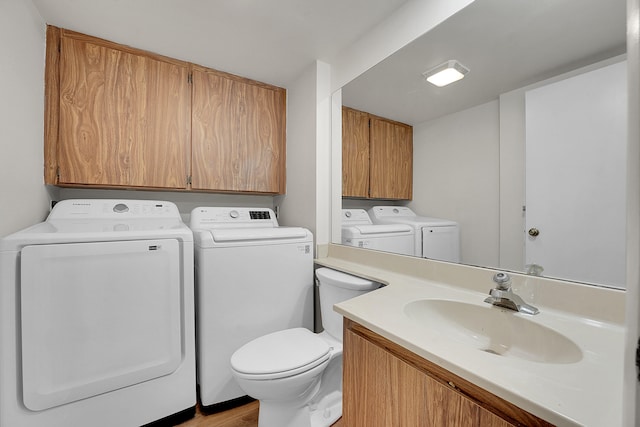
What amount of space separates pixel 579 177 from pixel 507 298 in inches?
19.4

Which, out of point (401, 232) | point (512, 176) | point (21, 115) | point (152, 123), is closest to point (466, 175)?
point (512, 176)

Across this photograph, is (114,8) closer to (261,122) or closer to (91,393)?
(261,122)

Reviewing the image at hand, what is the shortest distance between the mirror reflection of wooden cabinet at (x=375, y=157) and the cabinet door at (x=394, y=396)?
1.03 m

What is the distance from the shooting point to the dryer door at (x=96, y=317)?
1.11m

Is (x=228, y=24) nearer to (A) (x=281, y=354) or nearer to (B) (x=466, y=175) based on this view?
(B) (x=466, y=175)

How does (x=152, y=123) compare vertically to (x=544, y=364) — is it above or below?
above

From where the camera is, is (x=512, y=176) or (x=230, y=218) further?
(x=230, y=218)

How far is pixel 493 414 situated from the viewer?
0.52 m

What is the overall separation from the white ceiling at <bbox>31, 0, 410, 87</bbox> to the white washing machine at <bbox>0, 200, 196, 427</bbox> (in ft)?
3.72

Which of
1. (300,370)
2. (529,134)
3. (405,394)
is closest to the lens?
(405,394)

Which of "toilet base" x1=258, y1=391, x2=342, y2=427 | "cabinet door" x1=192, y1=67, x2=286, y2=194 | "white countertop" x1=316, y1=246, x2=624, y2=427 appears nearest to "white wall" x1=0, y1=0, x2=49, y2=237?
"cabinet door" x1=192, y1=67, x2=286, y2=194

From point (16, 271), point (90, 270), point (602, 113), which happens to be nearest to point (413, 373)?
point (602, 113)

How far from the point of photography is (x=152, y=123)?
1.74 meters

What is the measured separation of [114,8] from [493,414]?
2304 millimetres
